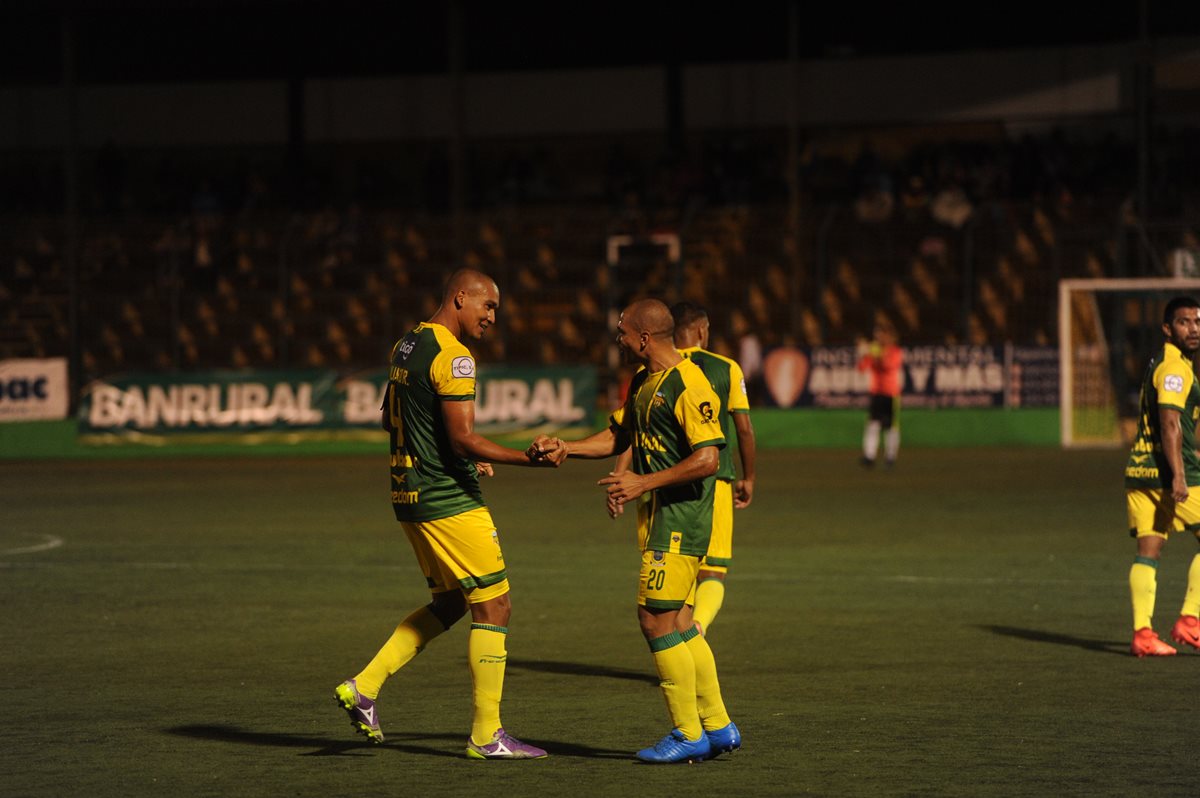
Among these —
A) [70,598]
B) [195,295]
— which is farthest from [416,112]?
Answer: [70,598]

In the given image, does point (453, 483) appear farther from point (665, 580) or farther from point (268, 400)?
point (268, 400)

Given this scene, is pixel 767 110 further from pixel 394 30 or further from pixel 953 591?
pixel 953 591

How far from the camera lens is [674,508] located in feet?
23.7

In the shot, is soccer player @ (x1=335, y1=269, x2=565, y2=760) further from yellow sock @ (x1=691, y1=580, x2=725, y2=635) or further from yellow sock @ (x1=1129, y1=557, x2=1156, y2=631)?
yellow sock @ (x1=1129, y1=557, x2=1156, y2=631)

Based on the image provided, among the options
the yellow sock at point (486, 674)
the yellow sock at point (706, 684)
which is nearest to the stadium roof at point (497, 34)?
the yellow sock at point (486, 674)

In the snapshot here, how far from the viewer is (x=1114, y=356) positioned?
27.0 metres

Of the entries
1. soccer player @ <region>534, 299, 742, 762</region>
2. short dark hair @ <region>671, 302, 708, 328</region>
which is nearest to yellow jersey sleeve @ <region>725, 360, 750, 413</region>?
short dark hair @ <region>671, 302, 708, 328</region>

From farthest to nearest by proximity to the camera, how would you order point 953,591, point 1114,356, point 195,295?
point 195,295
point 1114,356
point 953,591

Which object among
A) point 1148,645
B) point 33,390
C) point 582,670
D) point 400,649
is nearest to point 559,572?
point 582,670

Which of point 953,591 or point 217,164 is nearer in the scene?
point 953,591

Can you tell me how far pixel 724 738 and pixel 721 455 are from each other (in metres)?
2.40

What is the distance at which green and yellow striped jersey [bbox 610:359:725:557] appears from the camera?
7.13 meters

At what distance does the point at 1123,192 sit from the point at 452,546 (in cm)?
2550

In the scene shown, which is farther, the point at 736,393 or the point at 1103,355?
the point at 1103,355
